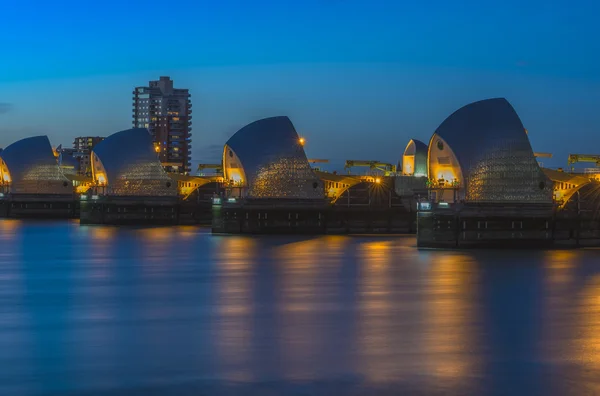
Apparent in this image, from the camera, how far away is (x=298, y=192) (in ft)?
221

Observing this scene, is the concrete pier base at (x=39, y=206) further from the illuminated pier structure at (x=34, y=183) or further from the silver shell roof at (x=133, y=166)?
the silver shell roof at (x=133, y=166)

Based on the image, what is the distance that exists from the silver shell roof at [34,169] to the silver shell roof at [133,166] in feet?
56.2

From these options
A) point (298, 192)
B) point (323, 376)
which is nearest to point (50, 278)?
Result: point (323, 376)

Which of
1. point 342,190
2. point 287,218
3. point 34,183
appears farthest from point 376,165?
point 34,183

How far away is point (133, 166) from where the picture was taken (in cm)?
8350

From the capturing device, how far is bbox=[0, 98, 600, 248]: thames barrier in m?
48.3

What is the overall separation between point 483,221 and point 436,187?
4.72m

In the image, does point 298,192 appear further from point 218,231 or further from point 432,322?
point 432,322

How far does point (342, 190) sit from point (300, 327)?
190 ft

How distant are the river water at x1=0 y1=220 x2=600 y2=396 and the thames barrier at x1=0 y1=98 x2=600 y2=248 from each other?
868 cm

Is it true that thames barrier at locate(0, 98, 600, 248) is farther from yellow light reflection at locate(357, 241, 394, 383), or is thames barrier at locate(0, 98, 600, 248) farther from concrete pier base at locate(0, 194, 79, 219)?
yellow light reflection at locate(357, 241, 394, 383)

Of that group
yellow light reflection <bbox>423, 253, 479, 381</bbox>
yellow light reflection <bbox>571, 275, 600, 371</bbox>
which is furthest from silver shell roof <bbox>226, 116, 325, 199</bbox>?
yellow light reflection <bbox>571, 275, 600, 371</bbox>

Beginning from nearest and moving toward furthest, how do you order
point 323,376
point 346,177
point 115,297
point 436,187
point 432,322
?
1. point 323,376
2. point 432,322
3. point 115,297
4. point 436,187
5. point 346,177

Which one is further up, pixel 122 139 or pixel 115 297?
pixel 122 139
